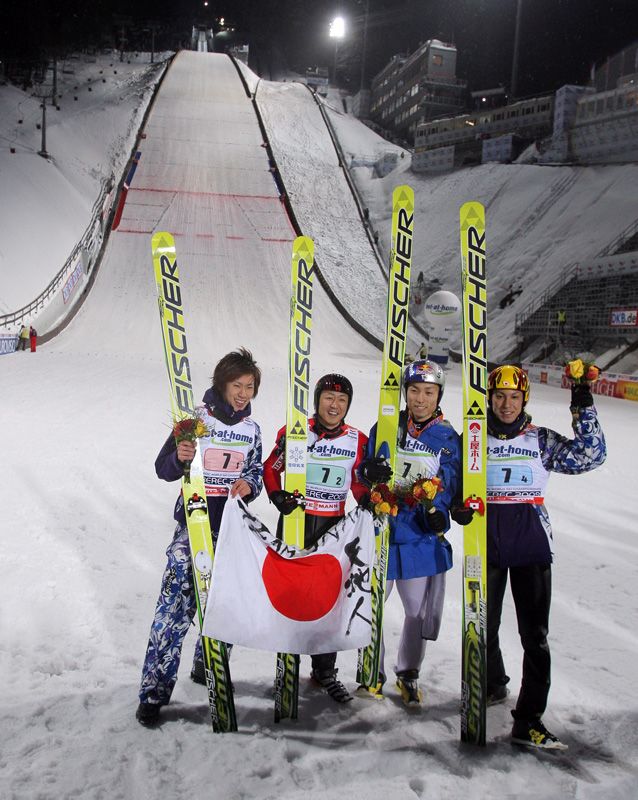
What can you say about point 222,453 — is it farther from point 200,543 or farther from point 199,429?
point 200,543

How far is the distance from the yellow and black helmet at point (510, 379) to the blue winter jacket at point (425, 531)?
0.34 meters

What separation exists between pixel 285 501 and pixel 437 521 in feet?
2.39

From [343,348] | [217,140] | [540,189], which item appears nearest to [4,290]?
[343,348]

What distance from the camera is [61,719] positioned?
108 inches

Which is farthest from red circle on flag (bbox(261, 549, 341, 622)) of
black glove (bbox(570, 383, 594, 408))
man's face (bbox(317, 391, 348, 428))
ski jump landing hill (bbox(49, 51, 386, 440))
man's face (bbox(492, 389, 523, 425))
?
ski jump landing hill (bbox(49, 51, 386, 440))

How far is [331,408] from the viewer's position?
10.3 ft

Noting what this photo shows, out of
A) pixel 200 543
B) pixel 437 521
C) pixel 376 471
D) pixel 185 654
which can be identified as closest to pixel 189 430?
pixel 200 543

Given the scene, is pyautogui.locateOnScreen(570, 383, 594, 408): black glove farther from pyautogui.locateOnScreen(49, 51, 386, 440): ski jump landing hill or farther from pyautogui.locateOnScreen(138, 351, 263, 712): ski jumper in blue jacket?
pyautogui.locateOnScreen(49, 51, 386, 440): ski jump landing hill

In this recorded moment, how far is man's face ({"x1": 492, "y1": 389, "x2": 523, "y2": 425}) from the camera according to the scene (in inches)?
114

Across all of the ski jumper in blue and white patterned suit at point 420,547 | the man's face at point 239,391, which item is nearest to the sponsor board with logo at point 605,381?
the ski jumper in blue and white patterned suit at point 420,547

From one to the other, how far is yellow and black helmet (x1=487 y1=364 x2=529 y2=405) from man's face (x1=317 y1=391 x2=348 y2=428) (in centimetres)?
76

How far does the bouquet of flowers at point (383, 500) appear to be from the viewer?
108 inches

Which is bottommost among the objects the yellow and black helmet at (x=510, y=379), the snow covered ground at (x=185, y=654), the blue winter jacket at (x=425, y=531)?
the snow covered ground at (x=185, y=654)

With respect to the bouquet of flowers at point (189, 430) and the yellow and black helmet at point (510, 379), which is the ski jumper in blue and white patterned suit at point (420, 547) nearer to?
the yellow and black helmet at point (510, 379)
